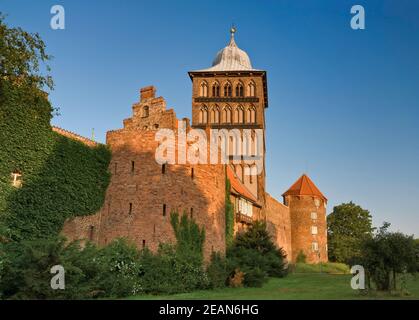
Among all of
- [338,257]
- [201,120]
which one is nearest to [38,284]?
[201,120]

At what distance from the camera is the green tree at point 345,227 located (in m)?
60.5

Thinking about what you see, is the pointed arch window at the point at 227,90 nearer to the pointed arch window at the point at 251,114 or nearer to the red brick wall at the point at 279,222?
the pointed arch window at the point at 251,114

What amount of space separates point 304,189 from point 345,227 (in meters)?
9.13

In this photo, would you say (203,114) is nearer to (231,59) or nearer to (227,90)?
(227,90)

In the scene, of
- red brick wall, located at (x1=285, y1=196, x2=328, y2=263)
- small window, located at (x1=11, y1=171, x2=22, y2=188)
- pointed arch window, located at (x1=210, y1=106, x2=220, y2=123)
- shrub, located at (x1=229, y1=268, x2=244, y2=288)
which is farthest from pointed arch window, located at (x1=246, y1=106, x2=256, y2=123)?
small window, located at (x1=11, y1=171, x2=22, y2=188)

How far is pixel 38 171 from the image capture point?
22.8 meters

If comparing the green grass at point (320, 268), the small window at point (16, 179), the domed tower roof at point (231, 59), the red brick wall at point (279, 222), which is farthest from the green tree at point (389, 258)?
the domed tower roof at point (231, 59)

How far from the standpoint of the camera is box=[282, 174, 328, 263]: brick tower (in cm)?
5647

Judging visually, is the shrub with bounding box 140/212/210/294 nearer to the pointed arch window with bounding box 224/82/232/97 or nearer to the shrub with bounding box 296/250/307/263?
the pointed arch window with bounding box 224/82/232/97

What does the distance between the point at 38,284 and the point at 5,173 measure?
623 cm

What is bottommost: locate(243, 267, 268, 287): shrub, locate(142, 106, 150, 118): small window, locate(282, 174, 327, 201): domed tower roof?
locate(243, 267, 268, 287): shrub

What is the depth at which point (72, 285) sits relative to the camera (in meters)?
18.3

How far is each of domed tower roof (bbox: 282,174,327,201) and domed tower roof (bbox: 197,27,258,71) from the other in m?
15.9
